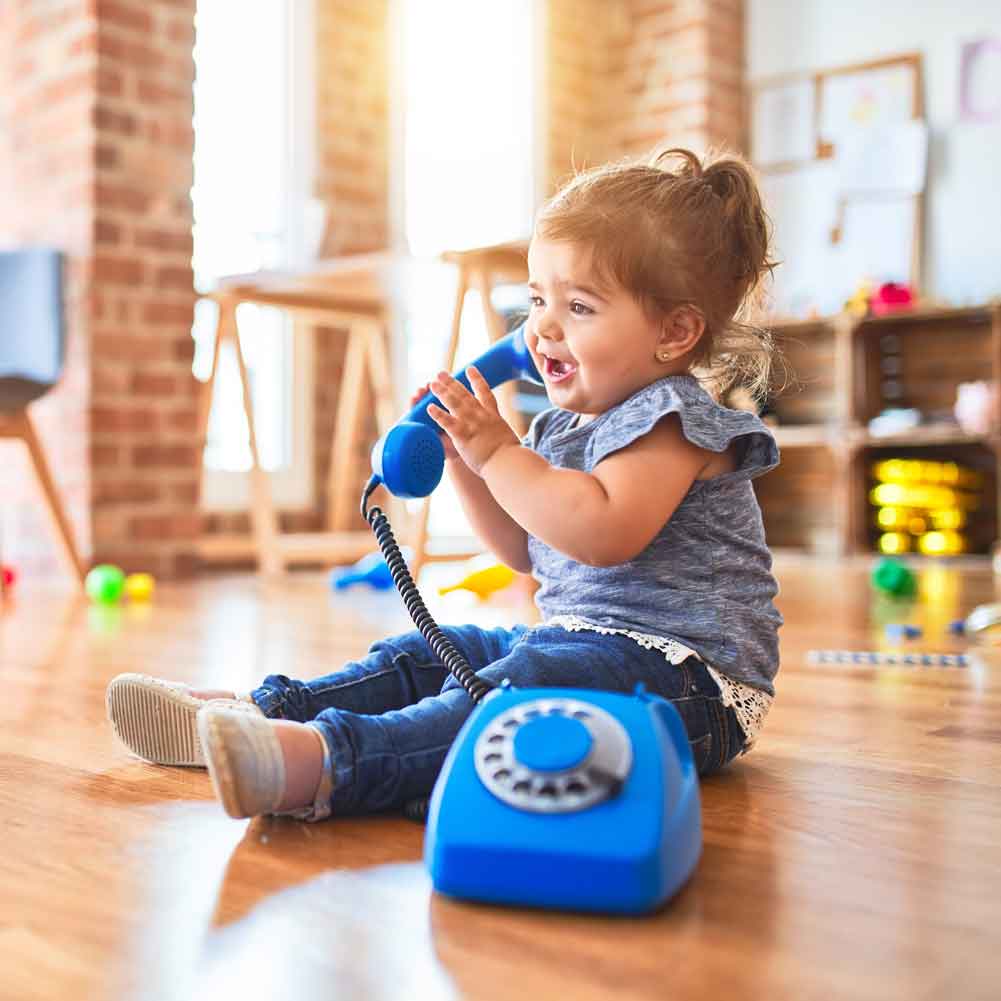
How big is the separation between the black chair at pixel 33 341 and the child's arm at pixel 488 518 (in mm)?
1902

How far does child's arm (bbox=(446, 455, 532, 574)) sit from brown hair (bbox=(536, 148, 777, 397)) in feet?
0.72

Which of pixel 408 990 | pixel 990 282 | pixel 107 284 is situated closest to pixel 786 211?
pixel 990 282

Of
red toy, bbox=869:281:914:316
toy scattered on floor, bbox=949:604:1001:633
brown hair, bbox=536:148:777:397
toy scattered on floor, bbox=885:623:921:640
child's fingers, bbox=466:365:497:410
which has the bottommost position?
toy scattered on floor, bbox=885:623:921:640

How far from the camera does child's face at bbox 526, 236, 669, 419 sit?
107 cm

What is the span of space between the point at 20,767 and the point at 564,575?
0.49m

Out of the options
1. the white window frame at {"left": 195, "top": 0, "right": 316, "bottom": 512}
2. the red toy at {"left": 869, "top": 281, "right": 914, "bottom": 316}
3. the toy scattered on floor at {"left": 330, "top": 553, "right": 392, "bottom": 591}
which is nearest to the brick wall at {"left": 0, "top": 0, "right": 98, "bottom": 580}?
the toy scattered on floor at {"left": 330, "top": 553, "right": 392, "bottom": 591}

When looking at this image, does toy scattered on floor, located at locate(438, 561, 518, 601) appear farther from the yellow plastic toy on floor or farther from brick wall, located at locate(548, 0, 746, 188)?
brick wall, located at locate(548, 0, 746, 188)

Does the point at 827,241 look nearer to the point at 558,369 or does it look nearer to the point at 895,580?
the point at 895,580

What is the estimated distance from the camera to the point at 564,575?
1143mm

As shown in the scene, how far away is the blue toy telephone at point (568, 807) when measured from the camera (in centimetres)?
73

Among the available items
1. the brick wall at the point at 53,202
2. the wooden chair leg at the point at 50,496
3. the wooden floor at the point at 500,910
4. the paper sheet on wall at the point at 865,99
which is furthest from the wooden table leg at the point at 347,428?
the wooden floor at the point at 500,910

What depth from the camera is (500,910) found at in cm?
75

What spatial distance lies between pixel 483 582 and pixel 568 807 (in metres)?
2.04

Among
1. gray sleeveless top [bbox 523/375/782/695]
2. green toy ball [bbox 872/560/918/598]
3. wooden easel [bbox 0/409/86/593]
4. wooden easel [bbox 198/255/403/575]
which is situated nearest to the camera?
gray sleeveless top [bbox 523/375/782/695]
